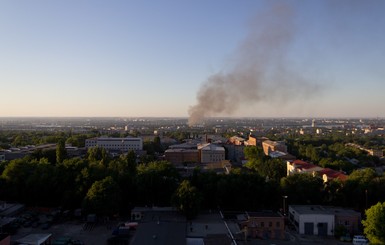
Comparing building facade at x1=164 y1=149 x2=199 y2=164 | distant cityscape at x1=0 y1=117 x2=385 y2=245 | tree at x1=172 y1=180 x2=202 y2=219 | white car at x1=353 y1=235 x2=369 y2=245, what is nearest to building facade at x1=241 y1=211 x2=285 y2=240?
distant cityscape at x1=0 y1=117 x2=385 y2=245

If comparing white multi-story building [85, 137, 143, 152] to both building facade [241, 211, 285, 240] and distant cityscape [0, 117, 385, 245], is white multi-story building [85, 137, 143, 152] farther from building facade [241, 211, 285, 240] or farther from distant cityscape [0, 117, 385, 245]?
Result: building facade [241, 211, 285, 240]

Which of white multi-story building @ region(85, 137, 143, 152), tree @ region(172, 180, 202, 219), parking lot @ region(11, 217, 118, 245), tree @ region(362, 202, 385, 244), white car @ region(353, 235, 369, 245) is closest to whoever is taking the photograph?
tree @ region(362, 202, 385, 244)

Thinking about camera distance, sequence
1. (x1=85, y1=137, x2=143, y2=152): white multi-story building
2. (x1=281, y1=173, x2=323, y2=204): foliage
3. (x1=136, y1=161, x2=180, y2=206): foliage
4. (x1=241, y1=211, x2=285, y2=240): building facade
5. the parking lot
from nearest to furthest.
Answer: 1. the parking lot
2. (x1=241, y1=211, x2=285, y2=240): building facade
3. (x1=136, y1=161, x2=180, y2=206): foliage
4. (x1=281, y1=173, x2=323, y2=204): foliage
5. (x1=85, y1=137, x2=143, y2=152): white multi-story building

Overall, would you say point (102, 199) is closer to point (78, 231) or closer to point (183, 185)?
point (78, 231)

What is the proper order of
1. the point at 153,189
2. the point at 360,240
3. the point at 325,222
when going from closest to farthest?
the point at 360,240 < the point at 325,222 < the point at 153,189

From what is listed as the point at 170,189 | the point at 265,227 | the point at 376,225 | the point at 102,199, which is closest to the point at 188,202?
the point at 170,189

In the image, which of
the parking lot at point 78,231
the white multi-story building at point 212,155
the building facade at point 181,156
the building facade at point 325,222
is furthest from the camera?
the white multi-story building at point 212,155

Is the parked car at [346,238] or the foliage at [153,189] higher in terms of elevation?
the foliage at [153,189]

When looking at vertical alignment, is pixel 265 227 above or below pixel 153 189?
below

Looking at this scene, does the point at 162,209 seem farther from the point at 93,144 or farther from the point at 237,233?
the point at 93,144

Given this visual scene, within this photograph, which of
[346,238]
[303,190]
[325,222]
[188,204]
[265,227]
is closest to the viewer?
[346,238]

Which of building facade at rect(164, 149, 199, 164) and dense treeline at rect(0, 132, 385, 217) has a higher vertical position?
dense treeline at rect(0, 132, 385, 217)

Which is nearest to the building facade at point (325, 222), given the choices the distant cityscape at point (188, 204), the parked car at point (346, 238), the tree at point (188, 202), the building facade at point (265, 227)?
the distant cityscape at point (188, 204)

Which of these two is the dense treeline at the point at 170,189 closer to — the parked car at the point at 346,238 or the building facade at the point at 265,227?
the building facade at the point at 265,227
